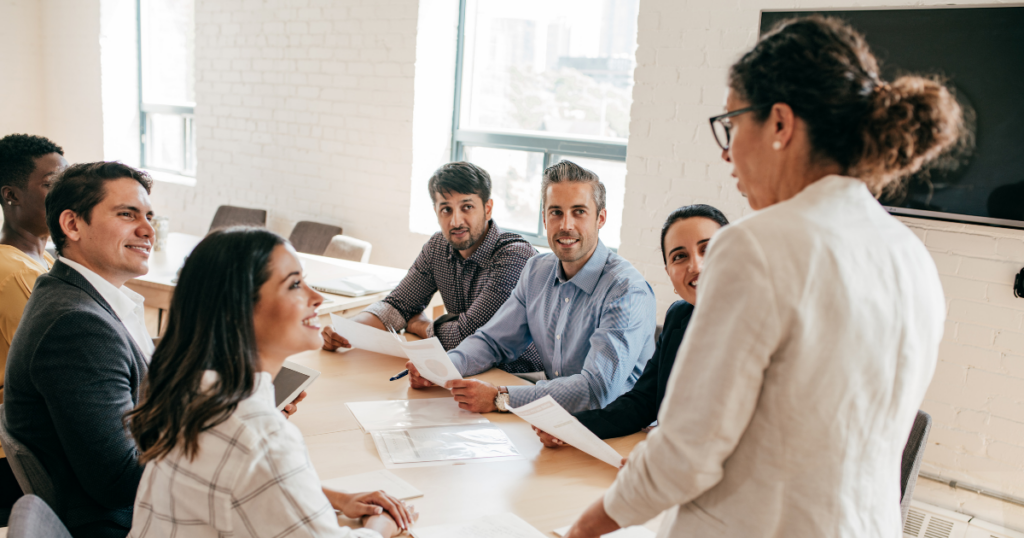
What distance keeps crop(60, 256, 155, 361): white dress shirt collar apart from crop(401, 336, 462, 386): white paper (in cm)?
61

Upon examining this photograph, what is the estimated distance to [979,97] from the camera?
2.59 meters

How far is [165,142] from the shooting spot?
6148mm

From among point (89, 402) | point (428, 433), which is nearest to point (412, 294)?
point (428, 433)

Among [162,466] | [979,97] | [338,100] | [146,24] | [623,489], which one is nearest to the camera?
[623,489]

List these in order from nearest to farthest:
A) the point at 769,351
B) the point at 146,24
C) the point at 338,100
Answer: the point at 769,351 → the point at 338,100 → the point at 146,24

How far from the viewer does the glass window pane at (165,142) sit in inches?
237

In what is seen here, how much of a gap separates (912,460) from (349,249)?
10.5 feet

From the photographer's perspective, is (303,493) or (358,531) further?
(358,531)

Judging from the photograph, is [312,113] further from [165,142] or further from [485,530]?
[485,530]

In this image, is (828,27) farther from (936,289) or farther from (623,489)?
(623,489)

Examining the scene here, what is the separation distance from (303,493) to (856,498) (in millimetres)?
692

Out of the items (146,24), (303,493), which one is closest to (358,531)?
(303,493)

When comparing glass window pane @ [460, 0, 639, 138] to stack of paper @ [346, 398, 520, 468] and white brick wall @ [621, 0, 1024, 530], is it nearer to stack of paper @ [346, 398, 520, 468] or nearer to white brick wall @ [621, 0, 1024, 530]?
white brick wall @ [621, 0, 1024, 530]

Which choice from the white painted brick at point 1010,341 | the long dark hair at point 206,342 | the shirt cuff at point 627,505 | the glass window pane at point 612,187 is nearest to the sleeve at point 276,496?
the long dark hair at point 206,342
